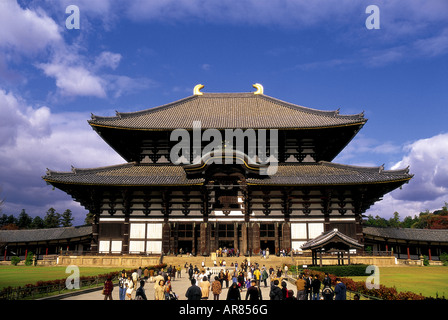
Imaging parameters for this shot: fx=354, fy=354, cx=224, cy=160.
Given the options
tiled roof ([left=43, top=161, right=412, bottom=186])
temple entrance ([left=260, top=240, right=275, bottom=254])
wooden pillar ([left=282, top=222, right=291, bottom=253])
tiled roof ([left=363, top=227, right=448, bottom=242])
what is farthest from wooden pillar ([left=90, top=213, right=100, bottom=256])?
tiled roof ([left=363, top=227, right=448, bottom=242])

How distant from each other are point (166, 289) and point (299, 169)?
2942 cm

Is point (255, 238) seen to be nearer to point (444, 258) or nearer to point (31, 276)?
point (31, 276)

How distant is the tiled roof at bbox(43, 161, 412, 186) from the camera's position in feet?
119

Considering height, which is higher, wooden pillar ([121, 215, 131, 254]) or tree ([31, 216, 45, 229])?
tree ([31, 216, 45, 229])

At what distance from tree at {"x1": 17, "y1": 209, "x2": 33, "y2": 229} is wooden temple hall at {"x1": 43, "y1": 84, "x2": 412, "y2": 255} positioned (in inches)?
2578

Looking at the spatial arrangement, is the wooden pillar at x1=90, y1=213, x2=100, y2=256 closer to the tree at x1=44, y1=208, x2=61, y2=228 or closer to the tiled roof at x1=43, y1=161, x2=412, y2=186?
the tiled roof at x1=43, y1=161, x2=412, y2=186

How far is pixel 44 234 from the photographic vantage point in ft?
174

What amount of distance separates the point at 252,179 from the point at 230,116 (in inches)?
479

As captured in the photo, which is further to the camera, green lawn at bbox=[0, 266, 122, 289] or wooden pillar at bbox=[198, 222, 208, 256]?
wooden pillar at bbox=[198, 222, 208, 256]

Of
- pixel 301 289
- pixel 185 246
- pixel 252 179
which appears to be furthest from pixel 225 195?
pixel 301 289

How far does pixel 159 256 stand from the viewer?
36.1 m

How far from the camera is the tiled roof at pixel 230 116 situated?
41.7m

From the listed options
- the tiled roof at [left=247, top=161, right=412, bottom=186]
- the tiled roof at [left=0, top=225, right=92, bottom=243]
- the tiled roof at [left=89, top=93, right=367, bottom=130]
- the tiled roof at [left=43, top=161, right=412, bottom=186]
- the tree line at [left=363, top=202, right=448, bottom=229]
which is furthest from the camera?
the tree line at [left=363, top=202, right=448, bottom=229]
